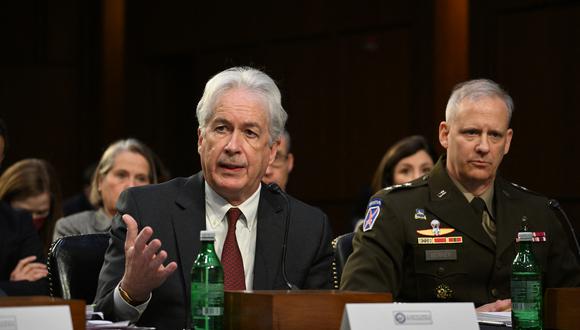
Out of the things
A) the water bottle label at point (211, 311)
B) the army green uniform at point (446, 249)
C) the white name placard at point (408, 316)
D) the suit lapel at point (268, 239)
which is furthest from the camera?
the army green uniform at point (446, 249)

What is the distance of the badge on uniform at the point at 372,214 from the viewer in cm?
376

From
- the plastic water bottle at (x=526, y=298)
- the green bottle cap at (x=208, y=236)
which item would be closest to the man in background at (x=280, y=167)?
the plastic water bottle at (x=526, y=298)

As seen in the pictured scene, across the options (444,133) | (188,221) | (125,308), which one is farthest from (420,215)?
(125,308)

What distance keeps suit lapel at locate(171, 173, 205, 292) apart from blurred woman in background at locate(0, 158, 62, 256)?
3.25m

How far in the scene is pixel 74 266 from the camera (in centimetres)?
364

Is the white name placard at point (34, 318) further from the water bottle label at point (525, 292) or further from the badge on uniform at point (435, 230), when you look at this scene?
the badge on uniform at point (435, 230)

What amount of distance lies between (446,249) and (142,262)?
156 centimetres

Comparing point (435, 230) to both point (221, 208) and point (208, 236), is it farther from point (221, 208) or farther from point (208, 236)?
point (208, 236)

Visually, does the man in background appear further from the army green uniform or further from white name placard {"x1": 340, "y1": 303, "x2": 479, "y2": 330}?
white name placard {"x1": 340, "y1": 303, "x2": 479, "y2": 330}

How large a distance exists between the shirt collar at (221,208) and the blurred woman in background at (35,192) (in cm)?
328

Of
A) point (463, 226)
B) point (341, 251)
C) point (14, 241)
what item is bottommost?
point (14, 241)

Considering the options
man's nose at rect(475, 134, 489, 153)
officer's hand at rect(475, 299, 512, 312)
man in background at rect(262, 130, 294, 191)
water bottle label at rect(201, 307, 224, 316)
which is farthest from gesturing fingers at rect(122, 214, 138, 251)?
man in background at rect(262, 130, 294, 191)

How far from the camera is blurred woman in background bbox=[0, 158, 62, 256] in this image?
6.40 m

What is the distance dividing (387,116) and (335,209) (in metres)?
1.03
